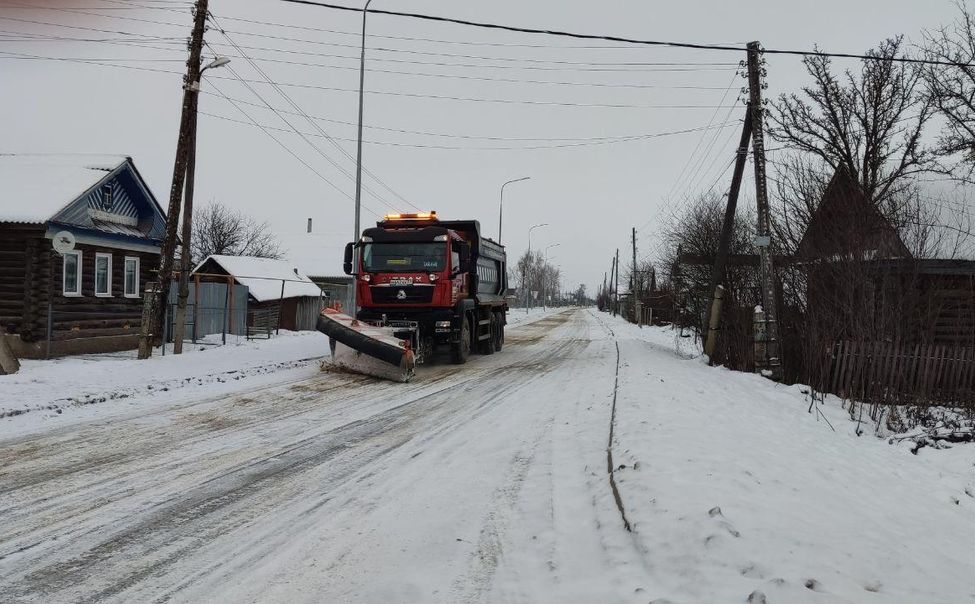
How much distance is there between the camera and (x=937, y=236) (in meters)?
11.3

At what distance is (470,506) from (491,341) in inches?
567

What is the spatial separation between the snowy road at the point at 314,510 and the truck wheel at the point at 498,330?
10973 mm

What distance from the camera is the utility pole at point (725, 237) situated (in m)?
14.4

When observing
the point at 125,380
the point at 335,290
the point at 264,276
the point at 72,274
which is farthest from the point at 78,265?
the point at 335,290

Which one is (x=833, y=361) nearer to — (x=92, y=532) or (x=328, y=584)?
(x=328, y=584)

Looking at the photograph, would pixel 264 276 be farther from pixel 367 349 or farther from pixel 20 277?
pixel 367 349

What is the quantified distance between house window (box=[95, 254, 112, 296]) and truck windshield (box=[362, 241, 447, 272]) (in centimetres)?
847

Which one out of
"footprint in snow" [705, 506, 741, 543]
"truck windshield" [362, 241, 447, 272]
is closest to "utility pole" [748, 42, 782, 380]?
"truck windshield" [362, 241, 447, 272]

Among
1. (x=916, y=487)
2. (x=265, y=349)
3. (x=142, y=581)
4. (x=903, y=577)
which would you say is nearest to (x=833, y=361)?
(x=916, y=487)

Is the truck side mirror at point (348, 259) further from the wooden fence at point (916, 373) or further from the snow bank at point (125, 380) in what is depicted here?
the wooden fence at point (916, 373)

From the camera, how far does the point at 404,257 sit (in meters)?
14.0

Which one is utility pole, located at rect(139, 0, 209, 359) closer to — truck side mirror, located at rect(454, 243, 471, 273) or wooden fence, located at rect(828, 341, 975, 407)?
truck side mirror, located at rect(454, 243, 471, 273)

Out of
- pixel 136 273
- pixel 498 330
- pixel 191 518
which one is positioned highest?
pixel 136 273

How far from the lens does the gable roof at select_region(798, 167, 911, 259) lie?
10.7 m
